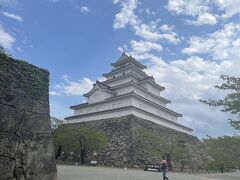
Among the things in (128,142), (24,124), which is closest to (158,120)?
(128,142)

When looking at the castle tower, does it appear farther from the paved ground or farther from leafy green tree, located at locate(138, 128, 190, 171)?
the paved ground

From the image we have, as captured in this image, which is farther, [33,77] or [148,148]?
[148,148]

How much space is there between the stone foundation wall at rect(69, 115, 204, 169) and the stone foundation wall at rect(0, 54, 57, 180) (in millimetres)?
20184

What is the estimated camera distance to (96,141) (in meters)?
28.5

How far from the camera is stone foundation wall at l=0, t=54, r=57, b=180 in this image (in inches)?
313

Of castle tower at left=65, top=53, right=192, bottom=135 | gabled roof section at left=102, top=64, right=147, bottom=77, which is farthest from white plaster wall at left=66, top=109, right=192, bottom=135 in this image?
gabled roof section at left=102, top=64, right=147, bottom=77

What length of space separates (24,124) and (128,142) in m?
22.6

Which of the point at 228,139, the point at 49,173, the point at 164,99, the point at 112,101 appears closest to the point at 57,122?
the point at 112,101

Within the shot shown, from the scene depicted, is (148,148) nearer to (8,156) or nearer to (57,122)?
(57,122)

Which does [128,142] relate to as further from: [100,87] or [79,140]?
[100,87]

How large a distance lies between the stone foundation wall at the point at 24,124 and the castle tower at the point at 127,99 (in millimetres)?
23967

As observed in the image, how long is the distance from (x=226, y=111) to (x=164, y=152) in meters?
16.7

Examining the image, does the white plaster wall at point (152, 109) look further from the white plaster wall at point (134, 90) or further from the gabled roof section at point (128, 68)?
the gabled roof section at point (128, 68)

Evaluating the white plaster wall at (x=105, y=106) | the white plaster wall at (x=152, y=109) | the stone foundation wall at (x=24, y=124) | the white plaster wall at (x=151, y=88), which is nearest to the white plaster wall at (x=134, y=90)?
the white plaster wall at (x=151, y=88)
